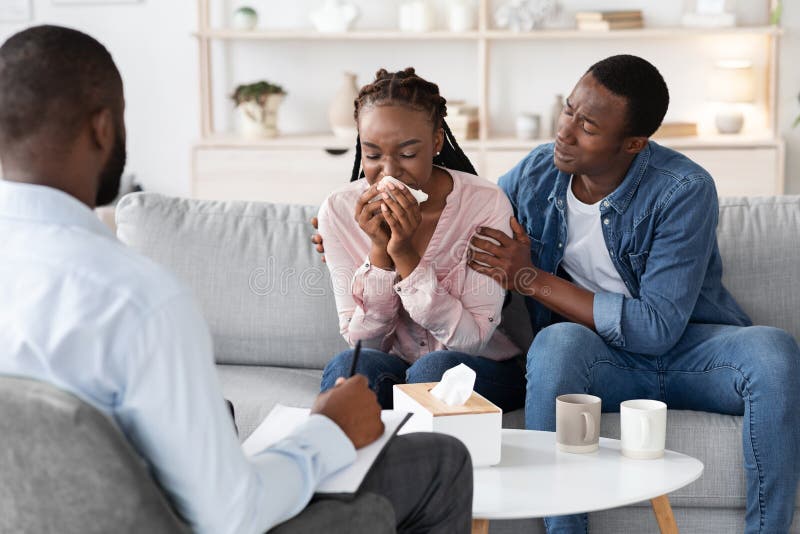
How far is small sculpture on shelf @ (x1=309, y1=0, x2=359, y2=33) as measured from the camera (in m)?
4.71

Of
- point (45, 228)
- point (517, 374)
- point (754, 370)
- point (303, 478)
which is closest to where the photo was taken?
point (45, 228)

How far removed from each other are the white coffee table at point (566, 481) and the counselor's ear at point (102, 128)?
0.70 m

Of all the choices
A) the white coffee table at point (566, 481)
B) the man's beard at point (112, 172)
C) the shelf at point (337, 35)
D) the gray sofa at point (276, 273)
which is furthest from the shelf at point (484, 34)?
the man's beard at point (112, 172)

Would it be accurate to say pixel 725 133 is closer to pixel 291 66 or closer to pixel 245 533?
pixel 291 66

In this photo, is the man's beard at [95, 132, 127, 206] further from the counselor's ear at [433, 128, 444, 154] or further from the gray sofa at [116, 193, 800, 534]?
the gray sofa at [116, 193, 800, 534]

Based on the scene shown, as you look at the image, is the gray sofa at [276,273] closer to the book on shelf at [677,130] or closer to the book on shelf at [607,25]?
the book on shelf at [677,130]

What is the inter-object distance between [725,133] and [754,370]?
9.58 ft

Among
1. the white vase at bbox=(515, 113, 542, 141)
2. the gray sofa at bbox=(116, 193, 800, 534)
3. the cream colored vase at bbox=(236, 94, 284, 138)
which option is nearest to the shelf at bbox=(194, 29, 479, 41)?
the cream colored vase at bbox=(236, 94, 284, 138)

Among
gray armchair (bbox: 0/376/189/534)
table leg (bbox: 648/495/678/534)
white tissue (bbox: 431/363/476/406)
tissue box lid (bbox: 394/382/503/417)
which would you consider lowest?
table leg (bbox: 648/495/678/534)

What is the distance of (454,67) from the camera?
493 cm

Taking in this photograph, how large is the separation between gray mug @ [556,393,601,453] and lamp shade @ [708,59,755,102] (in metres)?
3.32

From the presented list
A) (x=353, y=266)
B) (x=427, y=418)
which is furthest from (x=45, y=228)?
(x=353, y=266)

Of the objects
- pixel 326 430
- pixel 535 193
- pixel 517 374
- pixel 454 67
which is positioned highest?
pixel 454 67

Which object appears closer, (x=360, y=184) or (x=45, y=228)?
(x=45, y=228)
